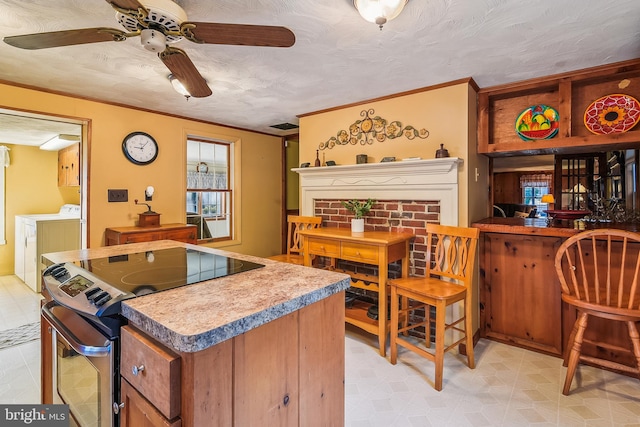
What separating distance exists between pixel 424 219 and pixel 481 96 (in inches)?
46.2

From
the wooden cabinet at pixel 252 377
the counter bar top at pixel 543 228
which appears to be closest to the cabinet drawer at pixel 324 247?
the counter bar top at pixel 543 228

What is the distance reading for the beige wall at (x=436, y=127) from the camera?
253 cm

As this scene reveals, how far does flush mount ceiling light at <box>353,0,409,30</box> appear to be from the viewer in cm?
139

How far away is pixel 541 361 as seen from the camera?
2338 mm

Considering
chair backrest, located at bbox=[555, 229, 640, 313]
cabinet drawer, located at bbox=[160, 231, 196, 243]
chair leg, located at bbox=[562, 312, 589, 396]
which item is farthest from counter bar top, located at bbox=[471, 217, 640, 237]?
cabinet drawer, located at bbox=[160, 231, 196, 243]

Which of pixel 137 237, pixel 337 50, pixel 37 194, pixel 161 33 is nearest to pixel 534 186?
pixel 337 50

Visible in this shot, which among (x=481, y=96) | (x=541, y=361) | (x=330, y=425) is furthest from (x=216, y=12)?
(x=541, y=361)

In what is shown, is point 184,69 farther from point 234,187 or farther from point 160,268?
point 234,187

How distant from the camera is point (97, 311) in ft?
3.10

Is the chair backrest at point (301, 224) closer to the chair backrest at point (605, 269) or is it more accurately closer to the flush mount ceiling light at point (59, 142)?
the chair backrest at point (605, 269)

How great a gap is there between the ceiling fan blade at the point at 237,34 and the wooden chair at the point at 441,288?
1741mm

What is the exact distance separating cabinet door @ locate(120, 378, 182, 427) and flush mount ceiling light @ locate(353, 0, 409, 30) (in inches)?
64.4

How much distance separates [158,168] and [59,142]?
2116 mm

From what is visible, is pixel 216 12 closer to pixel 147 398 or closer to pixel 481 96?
pixel 147 398
